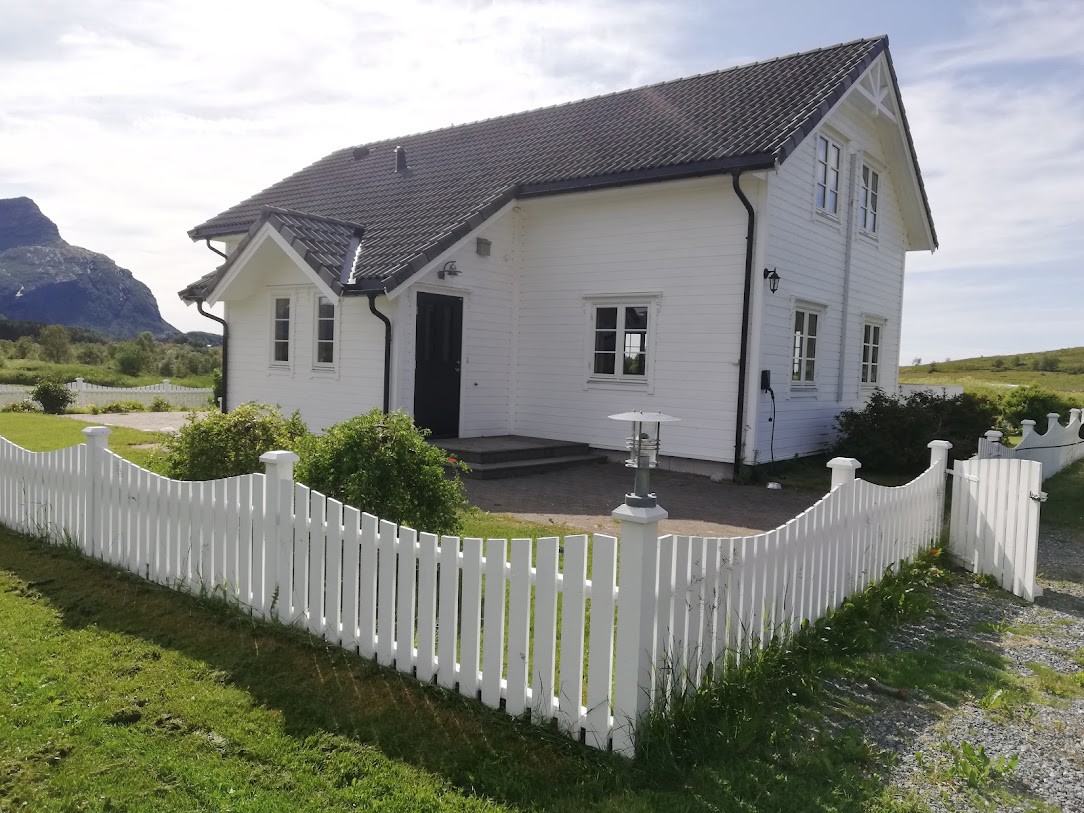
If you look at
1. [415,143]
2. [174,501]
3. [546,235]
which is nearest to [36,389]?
[415,143]

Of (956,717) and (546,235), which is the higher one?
(546,235)

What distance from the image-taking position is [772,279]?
1119 cm

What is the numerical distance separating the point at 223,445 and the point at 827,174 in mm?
10904

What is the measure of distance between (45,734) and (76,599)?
2.02 m

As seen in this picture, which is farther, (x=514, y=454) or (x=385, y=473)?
(x=514, y=454)

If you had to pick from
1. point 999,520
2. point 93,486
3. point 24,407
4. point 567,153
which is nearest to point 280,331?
point 567,153

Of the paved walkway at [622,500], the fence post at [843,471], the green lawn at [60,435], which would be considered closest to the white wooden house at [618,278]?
the paved walkway at [622,500]

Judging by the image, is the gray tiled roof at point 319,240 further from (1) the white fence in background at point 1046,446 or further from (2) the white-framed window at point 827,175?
(1) the white fence in background at point 1046,446

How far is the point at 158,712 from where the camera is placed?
366cm

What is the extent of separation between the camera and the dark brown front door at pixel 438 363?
12023mm

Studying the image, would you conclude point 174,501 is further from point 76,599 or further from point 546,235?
point 546,235

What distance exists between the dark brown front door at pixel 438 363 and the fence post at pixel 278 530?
722cm

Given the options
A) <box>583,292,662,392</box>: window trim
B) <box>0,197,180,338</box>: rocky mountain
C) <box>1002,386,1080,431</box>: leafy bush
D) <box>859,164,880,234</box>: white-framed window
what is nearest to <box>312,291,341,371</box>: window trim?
<box>583,292,662,392</box>: window trim

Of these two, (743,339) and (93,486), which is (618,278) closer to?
(743,339)
